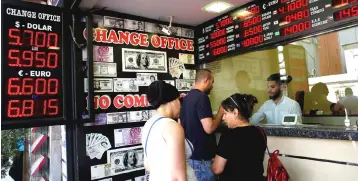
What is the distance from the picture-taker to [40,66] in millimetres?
2396

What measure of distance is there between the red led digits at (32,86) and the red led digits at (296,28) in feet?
7.95

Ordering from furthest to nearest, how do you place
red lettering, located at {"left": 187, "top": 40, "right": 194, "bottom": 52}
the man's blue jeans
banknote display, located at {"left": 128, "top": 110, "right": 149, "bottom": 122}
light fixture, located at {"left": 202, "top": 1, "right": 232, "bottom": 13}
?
red lettering, located at {"left": 187, "top": 40, "right": 194, "bottom": 52}
banknote display, located at {"left": 128, "top": 110, "right": 149, "bottom": 122}
light fixture, located at {"left": 202, "top": 1, "right": 232, "bottom": 13}
the man's blue jeans

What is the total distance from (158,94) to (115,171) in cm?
189

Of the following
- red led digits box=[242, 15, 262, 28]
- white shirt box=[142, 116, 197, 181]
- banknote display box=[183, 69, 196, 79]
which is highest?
red led digits box=[242, 15, 262, 28]

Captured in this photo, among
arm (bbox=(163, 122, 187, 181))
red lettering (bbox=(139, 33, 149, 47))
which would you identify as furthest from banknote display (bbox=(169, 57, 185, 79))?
arm (bbox=(163, 122, 187, 181))

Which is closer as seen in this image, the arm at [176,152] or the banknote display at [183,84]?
the arm at [176,152]

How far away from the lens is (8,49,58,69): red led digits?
2262 millimetres

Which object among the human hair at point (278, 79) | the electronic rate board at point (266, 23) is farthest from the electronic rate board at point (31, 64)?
the human hair at point (278, 79)

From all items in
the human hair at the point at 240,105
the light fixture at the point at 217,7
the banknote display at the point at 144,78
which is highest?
the light fixture at the point at 217,7

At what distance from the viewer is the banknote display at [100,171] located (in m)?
2.85

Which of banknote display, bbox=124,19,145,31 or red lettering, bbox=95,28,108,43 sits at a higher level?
banknote display, bbox=124,19,145,31

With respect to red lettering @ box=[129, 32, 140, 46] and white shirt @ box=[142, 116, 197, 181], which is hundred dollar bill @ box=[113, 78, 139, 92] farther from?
white shirt @ box=[142, 116, 197, 181]

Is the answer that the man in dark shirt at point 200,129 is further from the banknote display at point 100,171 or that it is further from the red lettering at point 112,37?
the red lettering at point 112,37

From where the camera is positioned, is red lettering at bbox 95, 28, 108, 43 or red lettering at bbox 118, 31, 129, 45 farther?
red lettering at bbox 118, 31, 129, 45
